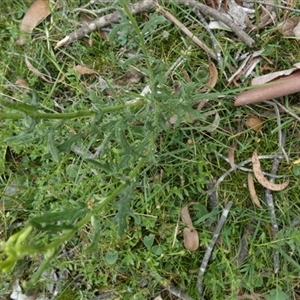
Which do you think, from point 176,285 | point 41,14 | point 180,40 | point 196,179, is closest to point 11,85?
point 41,14

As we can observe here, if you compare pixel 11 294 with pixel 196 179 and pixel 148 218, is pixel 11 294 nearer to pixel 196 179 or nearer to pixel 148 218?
pixel 148 218

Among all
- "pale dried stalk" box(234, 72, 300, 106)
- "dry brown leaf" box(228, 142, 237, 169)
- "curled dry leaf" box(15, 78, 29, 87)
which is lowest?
"dry brown leaf" box(228, 142, 237, 169)

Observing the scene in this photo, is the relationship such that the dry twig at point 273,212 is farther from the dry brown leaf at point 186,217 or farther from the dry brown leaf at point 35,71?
the dry brown leaf at point 35,71

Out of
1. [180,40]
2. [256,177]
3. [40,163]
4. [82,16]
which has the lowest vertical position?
[256,177]

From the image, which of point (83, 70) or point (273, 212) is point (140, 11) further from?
point (273, 212)

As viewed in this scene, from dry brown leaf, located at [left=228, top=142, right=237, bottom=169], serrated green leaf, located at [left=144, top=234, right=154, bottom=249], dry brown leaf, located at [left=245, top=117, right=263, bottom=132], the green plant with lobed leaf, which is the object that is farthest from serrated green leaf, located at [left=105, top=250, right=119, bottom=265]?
dry brown leaf, located at [left=245, top=117, right=263, bottom=132]

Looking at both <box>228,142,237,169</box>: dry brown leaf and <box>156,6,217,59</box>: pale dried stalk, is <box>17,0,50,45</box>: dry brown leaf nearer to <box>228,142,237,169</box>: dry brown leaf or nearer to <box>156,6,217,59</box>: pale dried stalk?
<box>156,6,217,59</box>: pale dried stalk

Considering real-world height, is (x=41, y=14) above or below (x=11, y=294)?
above
